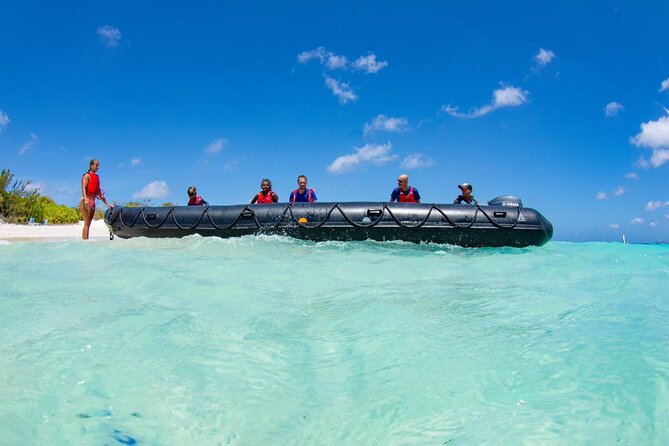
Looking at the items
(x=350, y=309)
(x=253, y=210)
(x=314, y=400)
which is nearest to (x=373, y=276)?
(x=350, y=309)

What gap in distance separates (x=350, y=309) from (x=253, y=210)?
5.57 metres

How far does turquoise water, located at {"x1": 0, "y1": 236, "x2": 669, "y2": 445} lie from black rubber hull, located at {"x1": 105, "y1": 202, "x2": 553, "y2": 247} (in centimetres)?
390

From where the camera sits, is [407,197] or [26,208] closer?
[407,197]

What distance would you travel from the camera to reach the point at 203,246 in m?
7.37

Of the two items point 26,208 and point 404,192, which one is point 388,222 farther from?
point 26,208

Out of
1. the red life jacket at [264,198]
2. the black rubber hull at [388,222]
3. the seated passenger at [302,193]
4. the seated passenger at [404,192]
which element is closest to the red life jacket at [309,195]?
the seated passenger at [302,193]

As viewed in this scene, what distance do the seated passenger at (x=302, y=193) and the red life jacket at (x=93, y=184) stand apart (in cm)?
378

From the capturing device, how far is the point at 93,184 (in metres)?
9.18

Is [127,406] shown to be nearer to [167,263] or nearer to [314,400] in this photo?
Result: [314,400]

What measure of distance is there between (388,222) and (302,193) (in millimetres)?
2325

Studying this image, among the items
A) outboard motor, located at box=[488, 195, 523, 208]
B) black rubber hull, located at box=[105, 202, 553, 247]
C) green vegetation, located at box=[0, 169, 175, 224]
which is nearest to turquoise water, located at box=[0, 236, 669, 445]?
black rubber hull, located at box=[105, 202, 553, 247]

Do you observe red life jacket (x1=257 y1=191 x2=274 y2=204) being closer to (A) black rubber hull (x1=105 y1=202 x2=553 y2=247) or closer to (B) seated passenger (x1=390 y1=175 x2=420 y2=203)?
(A) black rubber hull (x1=105 y1=202 x2=553 y2=247)

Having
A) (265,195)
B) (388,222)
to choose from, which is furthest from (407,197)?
(265,195)

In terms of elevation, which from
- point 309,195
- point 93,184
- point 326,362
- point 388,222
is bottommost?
point 326,362
